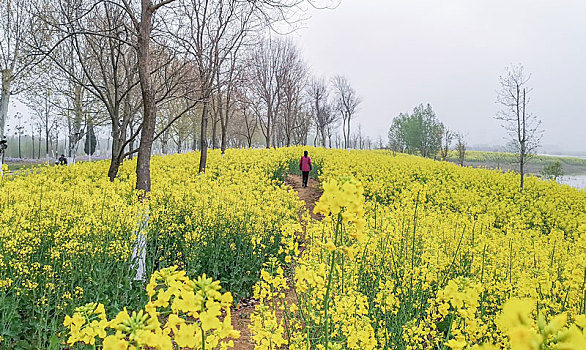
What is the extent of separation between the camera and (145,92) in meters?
6.03

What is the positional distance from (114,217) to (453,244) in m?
4.97

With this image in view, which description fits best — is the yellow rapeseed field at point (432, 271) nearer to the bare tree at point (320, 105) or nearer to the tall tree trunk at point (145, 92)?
the tall tree trunk at point (145, 92)

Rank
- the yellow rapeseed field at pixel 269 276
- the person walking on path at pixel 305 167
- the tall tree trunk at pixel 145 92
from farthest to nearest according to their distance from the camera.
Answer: the person walking on path at pixel 305 167, the tall tree trunk at pixel 145 92, the yellow rapeseed field at pixel 269 276

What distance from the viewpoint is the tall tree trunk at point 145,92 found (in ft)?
19.3

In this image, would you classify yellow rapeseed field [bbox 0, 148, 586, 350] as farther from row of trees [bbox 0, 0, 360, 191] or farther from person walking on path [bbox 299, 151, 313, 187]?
person walking on path [bbox 299, 151, 313, 187]

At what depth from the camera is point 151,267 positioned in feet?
17.3

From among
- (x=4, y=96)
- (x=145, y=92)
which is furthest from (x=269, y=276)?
(x=4, y=96)

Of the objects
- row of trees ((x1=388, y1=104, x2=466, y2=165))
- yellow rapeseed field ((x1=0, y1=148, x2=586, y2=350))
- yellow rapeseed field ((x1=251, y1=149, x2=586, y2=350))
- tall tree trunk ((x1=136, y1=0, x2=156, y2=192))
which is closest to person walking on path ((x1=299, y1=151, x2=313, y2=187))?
yellow rapeseed field ((x1=251, y1=149, x2=586, y2=350))

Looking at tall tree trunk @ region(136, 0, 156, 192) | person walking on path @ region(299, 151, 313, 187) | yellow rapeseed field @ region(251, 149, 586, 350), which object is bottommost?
yellow rapeseed field @ region(251, 149, 586, 350)

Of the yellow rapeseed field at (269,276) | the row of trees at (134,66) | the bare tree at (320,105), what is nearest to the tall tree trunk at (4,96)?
the row of trees at (134,66)

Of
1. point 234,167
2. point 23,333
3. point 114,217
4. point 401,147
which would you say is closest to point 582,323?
point 23,333

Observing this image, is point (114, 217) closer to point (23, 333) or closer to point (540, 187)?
point (23, 333)

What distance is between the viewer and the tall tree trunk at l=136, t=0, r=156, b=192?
19.3ft

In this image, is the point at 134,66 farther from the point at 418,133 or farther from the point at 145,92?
the point at 418,133
